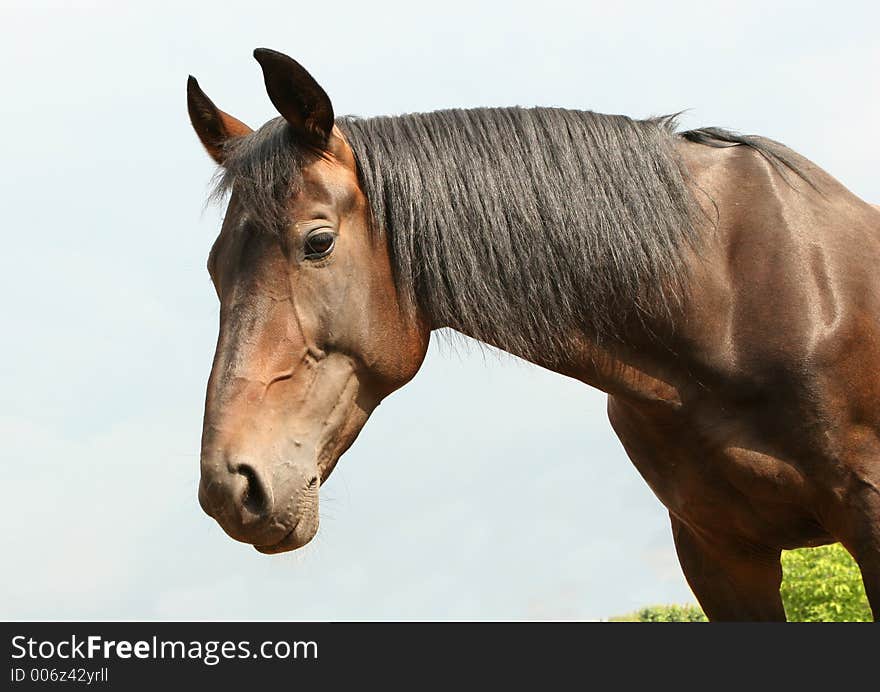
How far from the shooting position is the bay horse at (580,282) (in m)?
4.38

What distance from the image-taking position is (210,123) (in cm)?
517

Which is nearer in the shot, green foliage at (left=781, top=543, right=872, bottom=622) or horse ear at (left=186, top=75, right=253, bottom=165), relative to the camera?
horse ear at (left=186, top=75, right=253, bottom=165)

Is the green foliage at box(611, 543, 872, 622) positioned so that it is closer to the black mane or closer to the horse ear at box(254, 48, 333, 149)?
→ the black mane

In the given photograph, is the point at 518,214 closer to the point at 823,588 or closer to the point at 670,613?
the point at 823,588

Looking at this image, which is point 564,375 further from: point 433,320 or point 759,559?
point 759,559

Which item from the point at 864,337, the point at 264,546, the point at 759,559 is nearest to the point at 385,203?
the point at 264,546

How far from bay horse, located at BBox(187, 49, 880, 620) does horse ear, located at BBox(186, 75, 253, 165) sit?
1cm

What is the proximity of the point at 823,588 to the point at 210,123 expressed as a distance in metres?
23.2

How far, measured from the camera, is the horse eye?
438cm

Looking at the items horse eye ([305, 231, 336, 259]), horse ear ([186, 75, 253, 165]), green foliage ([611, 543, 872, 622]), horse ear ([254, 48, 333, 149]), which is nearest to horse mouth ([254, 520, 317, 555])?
horse eye ([305, 231, 336, 259])

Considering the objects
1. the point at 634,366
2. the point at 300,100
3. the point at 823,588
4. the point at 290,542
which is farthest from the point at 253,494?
the point at 823,588

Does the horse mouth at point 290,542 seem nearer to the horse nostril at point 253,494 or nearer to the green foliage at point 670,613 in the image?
the horse nostril at point 253,494

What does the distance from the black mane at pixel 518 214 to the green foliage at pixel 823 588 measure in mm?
21182

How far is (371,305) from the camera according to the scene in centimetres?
450
